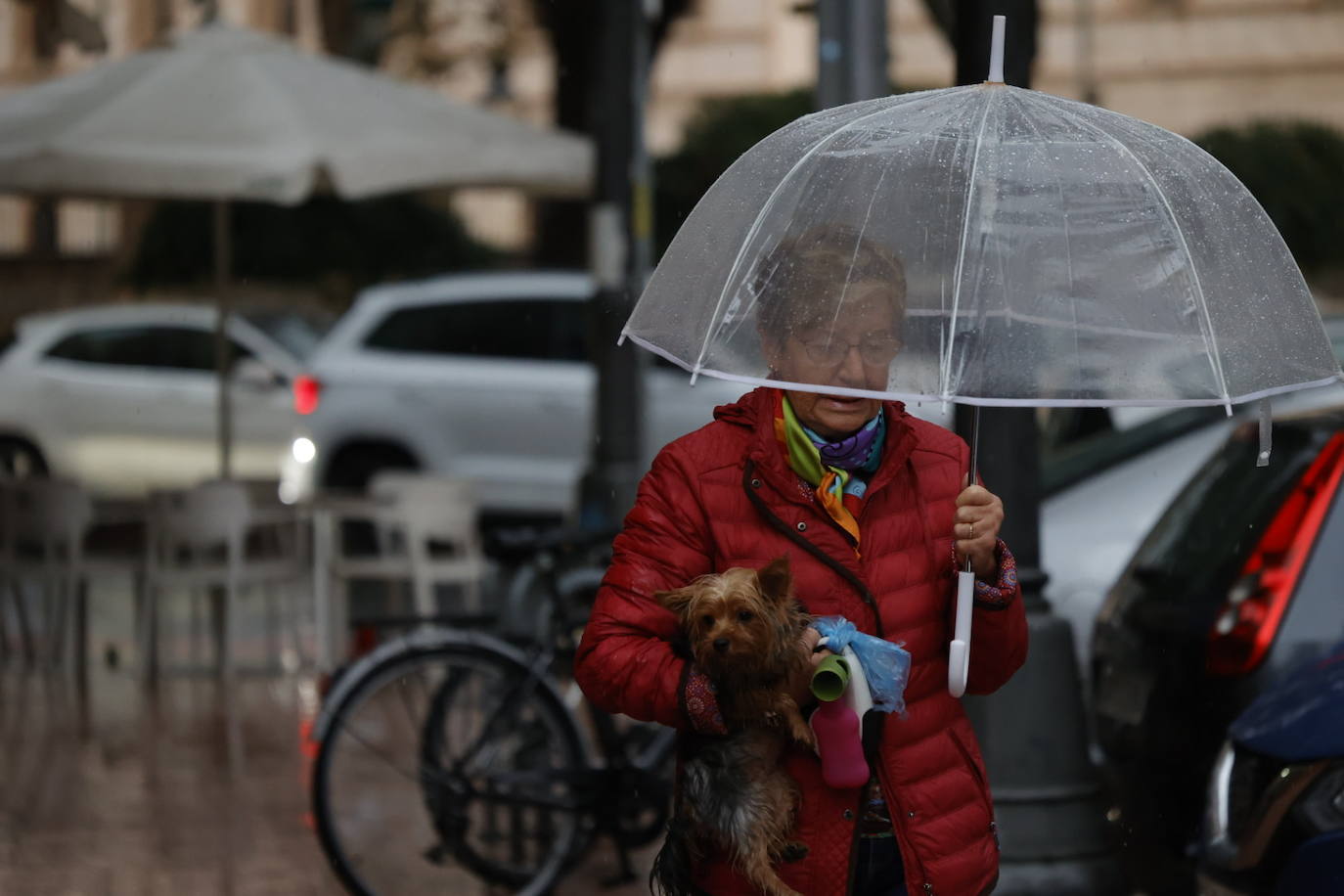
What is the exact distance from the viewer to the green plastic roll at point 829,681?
2.81 m

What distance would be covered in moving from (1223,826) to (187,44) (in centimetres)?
718

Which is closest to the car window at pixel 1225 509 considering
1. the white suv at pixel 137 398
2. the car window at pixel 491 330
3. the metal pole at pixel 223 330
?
the metal pole at pixel 223 330

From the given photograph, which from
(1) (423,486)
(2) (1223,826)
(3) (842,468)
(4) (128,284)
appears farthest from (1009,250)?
(4) (128,284)

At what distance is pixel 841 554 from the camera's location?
3.01m

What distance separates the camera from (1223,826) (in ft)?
13.2

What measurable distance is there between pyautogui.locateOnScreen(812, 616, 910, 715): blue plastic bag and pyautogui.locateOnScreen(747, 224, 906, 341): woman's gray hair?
0.46 meters

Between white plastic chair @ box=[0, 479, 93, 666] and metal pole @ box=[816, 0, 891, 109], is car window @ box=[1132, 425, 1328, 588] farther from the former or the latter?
white plastic chair @ box=[0, 479, 93, 666]

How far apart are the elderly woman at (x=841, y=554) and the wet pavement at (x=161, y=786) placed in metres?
2.77

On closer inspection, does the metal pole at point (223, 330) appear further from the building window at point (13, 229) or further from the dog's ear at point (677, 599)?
the building window at point (13, 229)

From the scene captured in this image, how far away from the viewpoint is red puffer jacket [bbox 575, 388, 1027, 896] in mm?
2967

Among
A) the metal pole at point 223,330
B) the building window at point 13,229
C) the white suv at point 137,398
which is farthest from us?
the building window at point 13,229

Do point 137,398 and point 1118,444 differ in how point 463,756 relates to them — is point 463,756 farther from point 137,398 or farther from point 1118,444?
point 137,398

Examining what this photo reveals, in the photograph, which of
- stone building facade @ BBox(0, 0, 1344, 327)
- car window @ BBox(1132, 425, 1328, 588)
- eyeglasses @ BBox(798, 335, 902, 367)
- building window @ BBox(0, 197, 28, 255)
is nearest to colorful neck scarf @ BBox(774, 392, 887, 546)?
eyeglasses @ BBox(798, 335, 902, 367)

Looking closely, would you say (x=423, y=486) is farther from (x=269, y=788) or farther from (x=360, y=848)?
(x=360, y=848)
